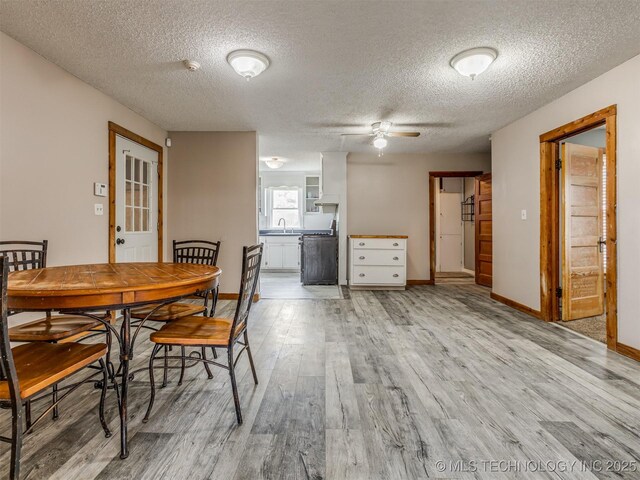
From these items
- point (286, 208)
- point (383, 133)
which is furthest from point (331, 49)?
point (286, 208)

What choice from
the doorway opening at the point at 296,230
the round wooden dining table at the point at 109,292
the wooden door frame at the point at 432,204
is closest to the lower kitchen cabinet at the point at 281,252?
the doorway opening at the point at 296,230

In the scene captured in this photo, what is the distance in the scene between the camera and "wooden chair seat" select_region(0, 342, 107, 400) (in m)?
1.24

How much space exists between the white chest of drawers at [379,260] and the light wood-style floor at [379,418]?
2.50 metres

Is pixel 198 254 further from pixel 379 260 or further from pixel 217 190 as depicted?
pixel 379 260

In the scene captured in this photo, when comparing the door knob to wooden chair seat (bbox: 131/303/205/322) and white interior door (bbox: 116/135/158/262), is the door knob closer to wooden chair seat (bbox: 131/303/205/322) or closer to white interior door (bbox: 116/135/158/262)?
wooden chair seat (bbox: 131/303/205/322)

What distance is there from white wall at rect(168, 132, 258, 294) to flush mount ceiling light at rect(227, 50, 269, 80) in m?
2.05

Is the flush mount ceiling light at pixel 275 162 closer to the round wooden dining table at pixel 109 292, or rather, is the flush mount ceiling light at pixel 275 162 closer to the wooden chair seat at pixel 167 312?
the wooden chair seat at pixel 167 312

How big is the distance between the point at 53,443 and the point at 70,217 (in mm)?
2083

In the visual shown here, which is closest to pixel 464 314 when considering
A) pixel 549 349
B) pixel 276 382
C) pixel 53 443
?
pixel 549 349

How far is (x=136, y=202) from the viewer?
13.3 feet

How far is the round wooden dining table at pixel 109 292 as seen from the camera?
1.35m

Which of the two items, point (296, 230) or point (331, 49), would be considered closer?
point (331, 49)

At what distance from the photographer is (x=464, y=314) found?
3928 mm

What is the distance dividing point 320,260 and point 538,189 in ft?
11.2
